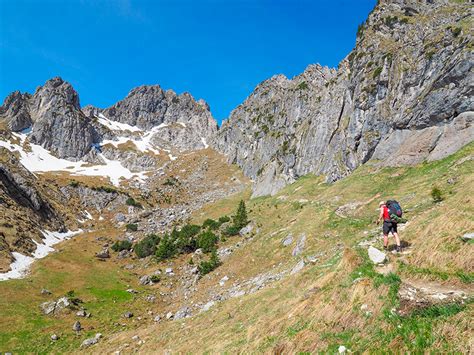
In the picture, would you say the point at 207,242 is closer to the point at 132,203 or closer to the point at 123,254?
the point at 123,254

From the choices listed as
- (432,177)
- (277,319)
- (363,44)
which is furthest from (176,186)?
(277,319)

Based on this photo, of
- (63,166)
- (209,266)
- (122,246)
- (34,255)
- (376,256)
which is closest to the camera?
(376,256)

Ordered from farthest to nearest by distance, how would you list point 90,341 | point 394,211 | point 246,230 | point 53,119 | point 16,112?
point 53,119 → point 16,112 → point 246,230 → point 90,341 → point 394,211

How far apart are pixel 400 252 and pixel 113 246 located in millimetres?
63777

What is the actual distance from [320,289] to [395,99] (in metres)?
47.2

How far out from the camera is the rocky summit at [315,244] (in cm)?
1052

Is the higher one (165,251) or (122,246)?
(122,246)

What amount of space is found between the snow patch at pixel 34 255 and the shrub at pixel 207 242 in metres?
27.4

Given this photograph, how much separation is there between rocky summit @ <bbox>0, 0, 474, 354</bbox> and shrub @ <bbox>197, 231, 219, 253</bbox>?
0.24 metres

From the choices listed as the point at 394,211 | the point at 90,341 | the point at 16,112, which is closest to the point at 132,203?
the point at 90,341

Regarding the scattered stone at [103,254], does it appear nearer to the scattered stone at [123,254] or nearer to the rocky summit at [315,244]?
the rocky summit at [315,244]

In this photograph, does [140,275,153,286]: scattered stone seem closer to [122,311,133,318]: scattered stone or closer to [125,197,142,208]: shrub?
[122,311,133,318]: scattered stone

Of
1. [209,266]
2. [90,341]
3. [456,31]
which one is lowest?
[90,341]

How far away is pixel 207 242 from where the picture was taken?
2030 inches
